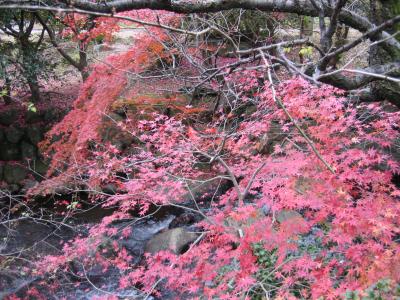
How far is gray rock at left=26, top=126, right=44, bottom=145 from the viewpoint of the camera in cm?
999

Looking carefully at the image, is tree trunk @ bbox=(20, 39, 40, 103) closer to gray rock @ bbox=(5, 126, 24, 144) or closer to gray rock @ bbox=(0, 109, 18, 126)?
gray rock @ bbox=(0, 109, 18, 126)

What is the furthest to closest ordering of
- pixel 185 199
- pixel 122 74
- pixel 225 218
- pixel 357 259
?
pixel 185 199, pixel 122 74, pixel 225 218, pixel 357 259

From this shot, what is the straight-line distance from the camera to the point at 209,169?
8.57 meters

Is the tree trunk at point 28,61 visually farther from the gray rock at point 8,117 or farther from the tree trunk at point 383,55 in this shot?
the tree trunk at point 383,55

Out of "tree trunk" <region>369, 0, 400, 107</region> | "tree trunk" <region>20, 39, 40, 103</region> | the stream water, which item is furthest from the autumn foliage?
"tree trunk" <region>20, 39, 40, 103</region>

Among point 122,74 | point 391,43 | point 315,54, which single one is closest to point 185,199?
point 122,74

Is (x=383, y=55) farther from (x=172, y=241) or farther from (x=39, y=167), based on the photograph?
(x=39, y=167)

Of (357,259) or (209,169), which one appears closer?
(357,259)

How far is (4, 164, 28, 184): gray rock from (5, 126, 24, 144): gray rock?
28.7 inches

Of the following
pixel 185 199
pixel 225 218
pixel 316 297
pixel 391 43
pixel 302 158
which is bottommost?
pixel 185 199

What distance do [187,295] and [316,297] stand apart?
8.52 feet

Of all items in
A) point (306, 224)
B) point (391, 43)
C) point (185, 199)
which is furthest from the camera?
point (185, 199)

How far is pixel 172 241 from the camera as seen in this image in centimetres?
637

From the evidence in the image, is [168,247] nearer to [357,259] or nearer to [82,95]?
[357,259]
